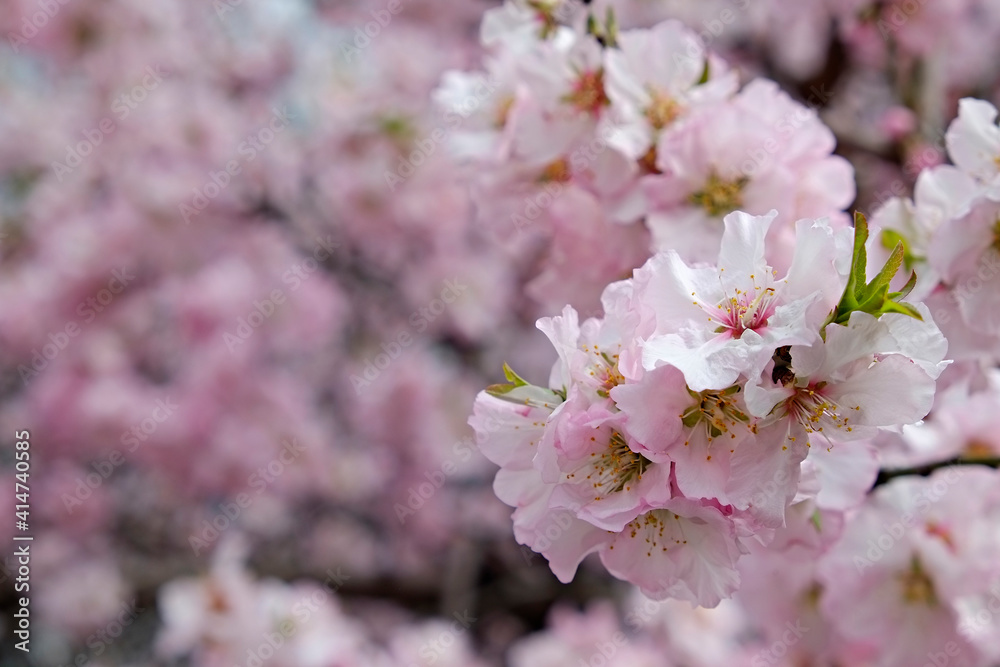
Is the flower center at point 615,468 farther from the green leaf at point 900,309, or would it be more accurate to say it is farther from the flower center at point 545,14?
the flower center at point 545,14

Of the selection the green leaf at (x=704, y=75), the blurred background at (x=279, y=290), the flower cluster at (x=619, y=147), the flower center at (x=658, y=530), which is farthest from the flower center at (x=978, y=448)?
the blurred background at (x=279, y=290)

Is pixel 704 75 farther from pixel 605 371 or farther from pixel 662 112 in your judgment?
pixel 605 371

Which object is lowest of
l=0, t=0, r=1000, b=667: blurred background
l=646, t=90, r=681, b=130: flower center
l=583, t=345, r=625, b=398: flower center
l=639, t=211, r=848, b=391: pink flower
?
l=0, t=0, r=1000, b=667: blurred background

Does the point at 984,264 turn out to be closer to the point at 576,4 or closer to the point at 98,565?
the point at 576,4

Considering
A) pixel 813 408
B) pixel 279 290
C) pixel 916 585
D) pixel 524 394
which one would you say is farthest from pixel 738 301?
pixel 279 290

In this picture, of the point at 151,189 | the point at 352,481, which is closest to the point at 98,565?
the point at 352,481

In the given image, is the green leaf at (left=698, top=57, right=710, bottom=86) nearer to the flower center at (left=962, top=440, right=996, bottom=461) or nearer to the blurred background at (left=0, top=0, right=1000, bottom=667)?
the flower center at (left=962, top=440, right=996, bottom=461)

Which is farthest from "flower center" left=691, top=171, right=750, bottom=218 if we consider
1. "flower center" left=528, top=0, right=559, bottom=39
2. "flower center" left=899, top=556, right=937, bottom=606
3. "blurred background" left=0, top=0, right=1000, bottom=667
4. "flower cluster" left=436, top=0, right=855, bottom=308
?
"blurred background" left=0, top=0, right=1000, bottom=667

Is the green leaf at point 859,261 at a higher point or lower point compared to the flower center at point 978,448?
higher
